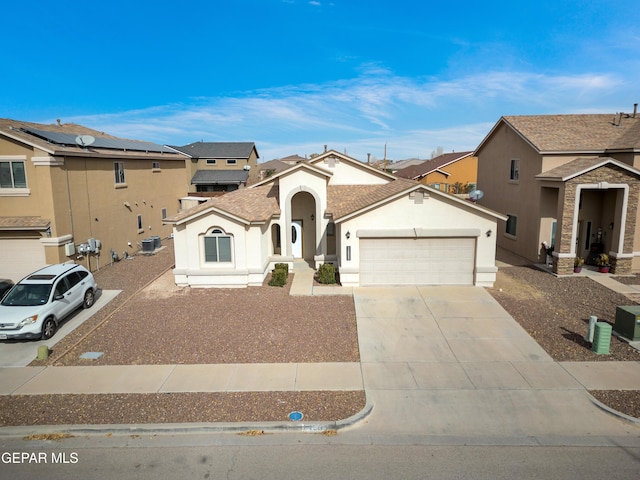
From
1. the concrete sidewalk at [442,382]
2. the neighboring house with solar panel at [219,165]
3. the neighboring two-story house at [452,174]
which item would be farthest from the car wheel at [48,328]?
the neighboring two-story house at [452,174]

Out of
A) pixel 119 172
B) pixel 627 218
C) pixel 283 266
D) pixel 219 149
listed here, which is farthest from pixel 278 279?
pixel 219 149

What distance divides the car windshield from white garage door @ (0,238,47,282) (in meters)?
5.65

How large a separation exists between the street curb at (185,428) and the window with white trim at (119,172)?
18.5 m

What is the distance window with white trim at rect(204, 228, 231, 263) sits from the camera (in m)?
18.0

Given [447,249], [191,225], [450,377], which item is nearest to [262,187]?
[191,225]

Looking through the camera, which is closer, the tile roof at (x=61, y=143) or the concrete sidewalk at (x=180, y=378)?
the concrete sidewalk at (x=180, y=378)

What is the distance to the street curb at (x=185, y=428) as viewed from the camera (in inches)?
333

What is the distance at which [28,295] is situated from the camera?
44.8ft

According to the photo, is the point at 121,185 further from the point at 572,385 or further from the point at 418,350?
the point at 572,385

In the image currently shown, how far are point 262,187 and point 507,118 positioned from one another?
14379 millimetres

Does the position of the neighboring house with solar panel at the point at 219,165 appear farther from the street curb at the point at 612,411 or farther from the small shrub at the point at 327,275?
the street curb at the point at 612,411

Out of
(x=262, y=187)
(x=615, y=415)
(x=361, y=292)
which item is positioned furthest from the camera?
(x=262, y=187)

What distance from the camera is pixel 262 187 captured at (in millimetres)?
23547

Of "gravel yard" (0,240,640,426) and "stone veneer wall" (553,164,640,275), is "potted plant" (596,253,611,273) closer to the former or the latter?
"stone veneer wall" (553,164,640,275)
